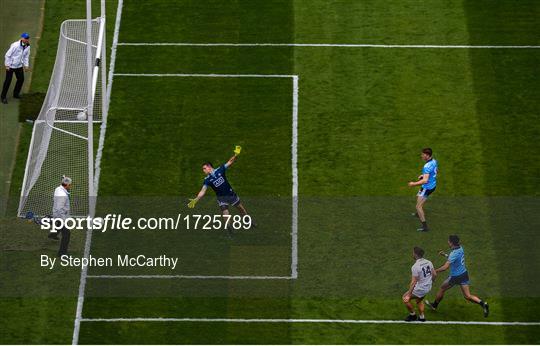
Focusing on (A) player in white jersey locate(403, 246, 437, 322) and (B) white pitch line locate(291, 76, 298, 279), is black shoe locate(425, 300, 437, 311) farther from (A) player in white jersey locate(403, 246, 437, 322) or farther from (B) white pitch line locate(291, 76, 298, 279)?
(B) white pitch line locate(291, 76, 298, 279)

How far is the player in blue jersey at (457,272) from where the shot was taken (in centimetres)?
3812

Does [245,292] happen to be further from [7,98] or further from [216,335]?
[7,98]

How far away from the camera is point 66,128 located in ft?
143

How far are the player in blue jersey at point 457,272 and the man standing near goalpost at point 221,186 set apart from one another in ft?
17.6

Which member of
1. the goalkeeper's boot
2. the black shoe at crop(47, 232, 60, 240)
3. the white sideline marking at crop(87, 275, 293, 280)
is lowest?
the white sideline marking at crop(87, 275, 293, 280)

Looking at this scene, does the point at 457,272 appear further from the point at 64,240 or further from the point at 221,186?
the point at 64,240

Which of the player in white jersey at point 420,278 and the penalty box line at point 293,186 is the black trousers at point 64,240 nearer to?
the penalty box line at point 293,186

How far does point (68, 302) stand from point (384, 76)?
37.5 ft

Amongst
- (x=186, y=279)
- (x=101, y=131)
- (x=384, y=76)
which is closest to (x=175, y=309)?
(x=186, y=279)

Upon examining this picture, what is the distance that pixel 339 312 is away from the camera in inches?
1542

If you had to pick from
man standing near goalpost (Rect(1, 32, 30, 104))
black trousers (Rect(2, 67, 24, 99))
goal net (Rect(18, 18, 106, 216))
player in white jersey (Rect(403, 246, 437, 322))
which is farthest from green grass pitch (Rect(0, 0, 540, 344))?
man standing near goalpost (Rect(1, 32, 30, 104))

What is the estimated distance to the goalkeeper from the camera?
133ft

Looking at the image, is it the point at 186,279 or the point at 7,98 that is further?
the point at 7,98

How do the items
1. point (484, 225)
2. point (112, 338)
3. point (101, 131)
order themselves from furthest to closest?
1. point (101, 131)
2. point (484, 225)
3. point (112, 338)
